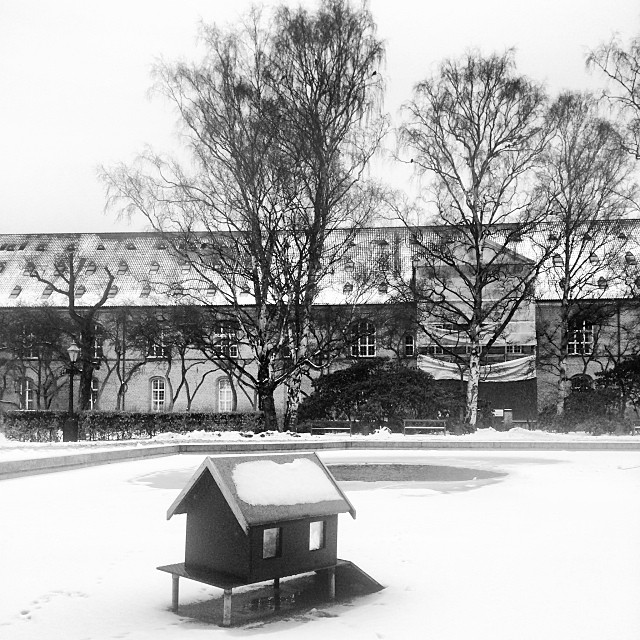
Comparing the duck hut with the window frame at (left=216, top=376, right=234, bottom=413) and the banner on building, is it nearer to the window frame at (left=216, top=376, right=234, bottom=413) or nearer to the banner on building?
the banner on building

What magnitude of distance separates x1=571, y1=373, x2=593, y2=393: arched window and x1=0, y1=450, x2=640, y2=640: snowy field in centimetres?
2065

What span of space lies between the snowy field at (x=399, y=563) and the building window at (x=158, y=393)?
110 feet

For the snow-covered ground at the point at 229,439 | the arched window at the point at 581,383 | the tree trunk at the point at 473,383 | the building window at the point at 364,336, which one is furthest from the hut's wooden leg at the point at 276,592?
the arched window at the point at 581,383

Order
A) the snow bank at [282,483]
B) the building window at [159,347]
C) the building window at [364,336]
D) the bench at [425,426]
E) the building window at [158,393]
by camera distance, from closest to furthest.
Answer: the snow bank at [282,483] → the bench at [425,426] → the building window at [364,336] → the building window at [159,347] → the building window at [158,393]

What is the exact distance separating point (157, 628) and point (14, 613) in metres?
1.15

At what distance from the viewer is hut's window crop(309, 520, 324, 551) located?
618cm

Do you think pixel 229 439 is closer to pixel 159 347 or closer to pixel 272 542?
pixel 159 347

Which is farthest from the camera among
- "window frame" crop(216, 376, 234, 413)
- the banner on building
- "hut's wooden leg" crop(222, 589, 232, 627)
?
"window frame" crop(216, 376, 234, 413)

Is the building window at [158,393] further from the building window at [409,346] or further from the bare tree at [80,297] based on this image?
the building window at [409,346]

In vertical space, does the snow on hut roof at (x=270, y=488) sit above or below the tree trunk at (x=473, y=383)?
below

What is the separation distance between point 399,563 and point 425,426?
21.1 m

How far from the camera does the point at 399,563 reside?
752 centimetres

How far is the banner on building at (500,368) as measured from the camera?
39125mm

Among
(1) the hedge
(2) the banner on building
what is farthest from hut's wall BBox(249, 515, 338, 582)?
(2) the banner on building
